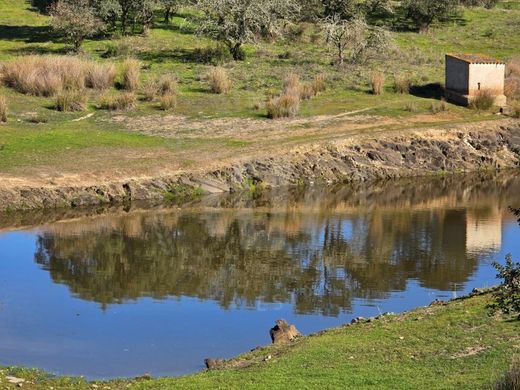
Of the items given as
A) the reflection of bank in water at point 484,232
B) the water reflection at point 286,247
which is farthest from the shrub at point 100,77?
the reflection of bank in water at point 484,232

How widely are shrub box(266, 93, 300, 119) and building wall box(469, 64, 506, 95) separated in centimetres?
883

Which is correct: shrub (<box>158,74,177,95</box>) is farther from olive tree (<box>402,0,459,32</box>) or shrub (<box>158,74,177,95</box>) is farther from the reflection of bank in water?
olive tree (<box>402,0,459,32</box>)

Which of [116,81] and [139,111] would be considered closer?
Result: [139,111]

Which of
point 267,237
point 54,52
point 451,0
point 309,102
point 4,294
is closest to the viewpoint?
point 4,294

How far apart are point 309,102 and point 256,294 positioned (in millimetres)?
23338

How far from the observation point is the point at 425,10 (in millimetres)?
65250

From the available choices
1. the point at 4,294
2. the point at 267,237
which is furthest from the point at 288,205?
the point at 4,294

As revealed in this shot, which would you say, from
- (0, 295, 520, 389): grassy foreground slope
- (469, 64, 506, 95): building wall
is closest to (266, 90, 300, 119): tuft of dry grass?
(469, 64, 506, 95): building wall

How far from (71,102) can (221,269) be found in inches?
723

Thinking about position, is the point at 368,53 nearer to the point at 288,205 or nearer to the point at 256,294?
the point at 288,205

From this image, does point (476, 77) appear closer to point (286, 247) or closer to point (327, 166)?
point (327, 166)

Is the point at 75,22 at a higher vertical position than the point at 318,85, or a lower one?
higher

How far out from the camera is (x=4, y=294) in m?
23.3

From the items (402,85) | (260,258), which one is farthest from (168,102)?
(260,258)
